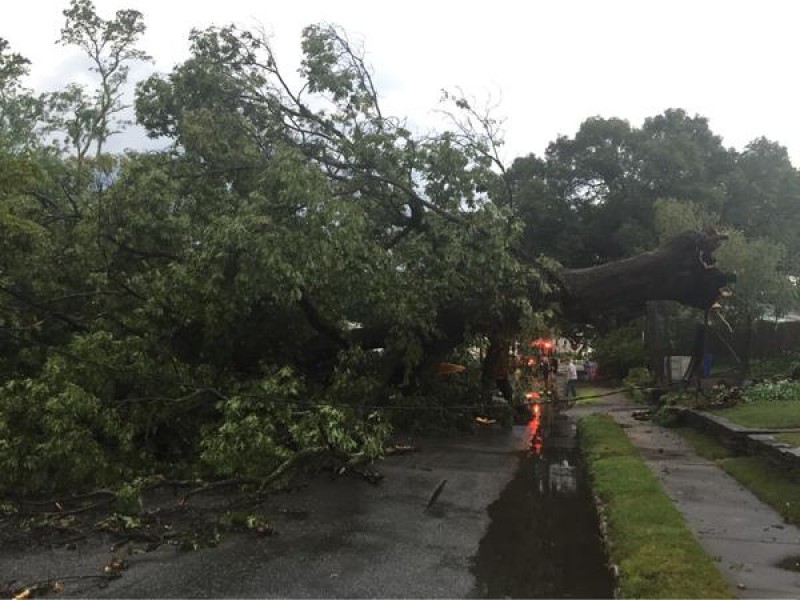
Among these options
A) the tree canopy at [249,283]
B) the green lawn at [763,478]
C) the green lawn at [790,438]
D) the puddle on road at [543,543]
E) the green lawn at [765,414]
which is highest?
the tree canopy at [249,283]

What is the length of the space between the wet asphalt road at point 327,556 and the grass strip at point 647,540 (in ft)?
3.77

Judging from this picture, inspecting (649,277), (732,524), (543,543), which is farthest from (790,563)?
(649,277)

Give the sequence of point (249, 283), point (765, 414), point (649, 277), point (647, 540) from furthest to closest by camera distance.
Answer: point (765, 414) < point (649, 277) < point (249, 283) < point (647, 540)

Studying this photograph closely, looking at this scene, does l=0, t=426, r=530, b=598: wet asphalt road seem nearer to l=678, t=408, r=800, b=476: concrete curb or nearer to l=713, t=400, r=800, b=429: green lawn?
l=678, t=408, r=800, b=476: concrete curb

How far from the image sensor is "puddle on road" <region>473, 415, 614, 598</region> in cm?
518

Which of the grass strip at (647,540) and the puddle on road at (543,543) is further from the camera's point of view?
the puddle on road at (543,543)

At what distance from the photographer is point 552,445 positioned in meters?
12.7

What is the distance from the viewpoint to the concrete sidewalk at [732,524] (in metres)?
4.98

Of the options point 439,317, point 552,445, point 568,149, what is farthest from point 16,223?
point 568,149

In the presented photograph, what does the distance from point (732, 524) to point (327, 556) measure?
3625 millimetres

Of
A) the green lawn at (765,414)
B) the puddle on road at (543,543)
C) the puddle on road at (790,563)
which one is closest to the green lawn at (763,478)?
the green lawn at (765,414)

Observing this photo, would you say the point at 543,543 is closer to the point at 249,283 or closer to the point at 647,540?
the point at 647,540

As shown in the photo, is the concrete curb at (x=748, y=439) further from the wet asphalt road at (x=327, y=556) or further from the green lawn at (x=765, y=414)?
the wet asphalt road at (x=327, y=556)

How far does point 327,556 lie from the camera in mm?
5832
